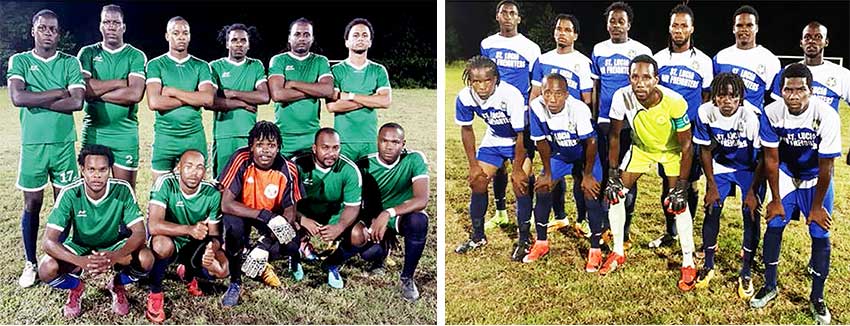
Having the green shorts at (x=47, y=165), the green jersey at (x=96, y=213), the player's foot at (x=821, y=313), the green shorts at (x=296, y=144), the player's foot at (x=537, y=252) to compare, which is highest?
the green shorts at (x=296, y=144)

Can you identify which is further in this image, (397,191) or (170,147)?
(397,191)

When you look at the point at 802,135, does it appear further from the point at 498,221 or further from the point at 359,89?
the point at 359,89

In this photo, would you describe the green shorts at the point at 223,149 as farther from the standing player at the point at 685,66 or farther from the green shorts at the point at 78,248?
the standing player at the point at 685,66

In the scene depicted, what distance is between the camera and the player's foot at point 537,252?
4465 millimetres

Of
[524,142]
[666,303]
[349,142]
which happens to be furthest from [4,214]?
[666,303]

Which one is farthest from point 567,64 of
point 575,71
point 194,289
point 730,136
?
point 194,289

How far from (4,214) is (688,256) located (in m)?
3.45

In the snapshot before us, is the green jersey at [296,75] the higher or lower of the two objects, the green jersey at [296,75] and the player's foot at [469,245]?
the higher

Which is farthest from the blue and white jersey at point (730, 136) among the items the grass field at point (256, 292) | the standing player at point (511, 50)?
the grass field at point (256, 292)

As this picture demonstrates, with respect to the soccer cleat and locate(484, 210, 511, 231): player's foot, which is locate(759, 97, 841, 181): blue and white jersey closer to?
the soccer cleat

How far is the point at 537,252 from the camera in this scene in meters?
4.47

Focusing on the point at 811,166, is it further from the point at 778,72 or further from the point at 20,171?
the point at 20,171

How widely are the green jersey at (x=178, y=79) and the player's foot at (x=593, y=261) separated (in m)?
2.07

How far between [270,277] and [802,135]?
8.80 ft
